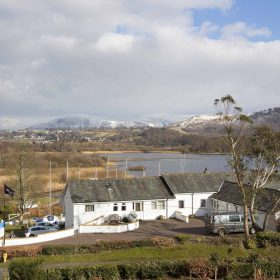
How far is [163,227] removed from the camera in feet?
126

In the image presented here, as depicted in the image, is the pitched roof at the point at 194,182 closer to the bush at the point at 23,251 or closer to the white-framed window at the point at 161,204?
the white-framed window at the point at 161,204

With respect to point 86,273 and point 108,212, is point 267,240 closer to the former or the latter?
point 86,273

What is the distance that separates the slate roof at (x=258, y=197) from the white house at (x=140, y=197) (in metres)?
2.01

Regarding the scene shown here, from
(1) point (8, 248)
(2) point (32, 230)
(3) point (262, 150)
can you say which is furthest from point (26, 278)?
(3) point (262, 150)

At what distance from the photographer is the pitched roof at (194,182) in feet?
146

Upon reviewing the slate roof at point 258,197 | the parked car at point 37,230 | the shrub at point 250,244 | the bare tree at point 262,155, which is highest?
the bare tree at point 262,155

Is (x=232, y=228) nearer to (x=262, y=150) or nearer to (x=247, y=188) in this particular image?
(x=247, y=188)

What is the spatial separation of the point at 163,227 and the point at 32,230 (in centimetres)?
1142

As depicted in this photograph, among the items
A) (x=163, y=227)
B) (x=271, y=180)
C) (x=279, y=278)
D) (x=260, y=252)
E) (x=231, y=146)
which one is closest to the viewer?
(x=279, y=278)

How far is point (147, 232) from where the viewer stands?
36500mm

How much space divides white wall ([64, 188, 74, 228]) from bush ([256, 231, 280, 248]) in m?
17.0

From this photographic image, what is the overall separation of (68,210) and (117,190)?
5.03m

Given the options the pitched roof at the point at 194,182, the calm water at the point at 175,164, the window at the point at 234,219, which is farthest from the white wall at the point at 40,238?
Result: the calm water at the point at 175,164

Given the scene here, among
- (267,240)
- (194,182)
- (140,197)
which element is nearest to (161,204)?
(140,197)
